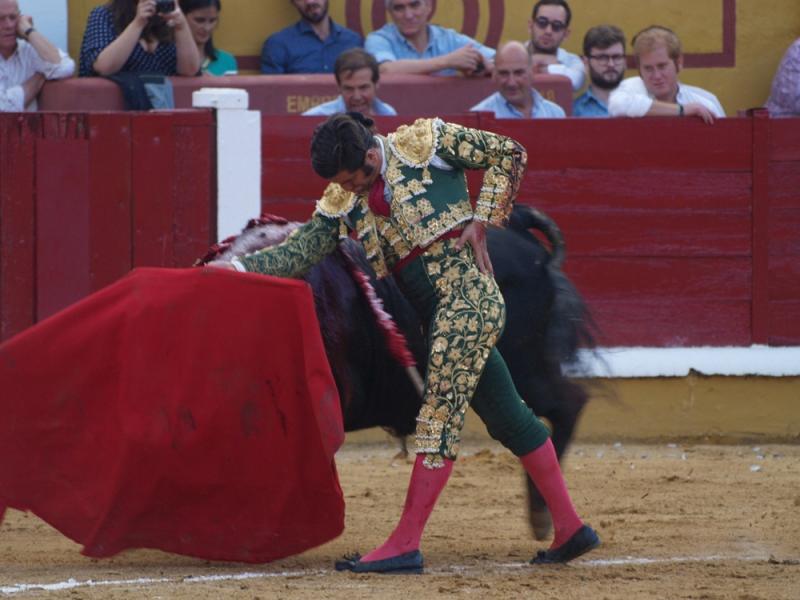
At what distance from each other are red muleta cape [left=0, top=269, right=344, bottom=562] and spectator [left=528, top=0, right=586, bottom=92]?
10.6 feet

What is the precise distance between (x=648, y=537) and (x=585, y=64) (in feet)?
10.3

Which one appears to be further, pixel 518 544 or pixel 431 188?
pixel 518 544

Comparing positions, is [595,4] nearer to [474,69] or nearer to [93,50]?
[474,69]

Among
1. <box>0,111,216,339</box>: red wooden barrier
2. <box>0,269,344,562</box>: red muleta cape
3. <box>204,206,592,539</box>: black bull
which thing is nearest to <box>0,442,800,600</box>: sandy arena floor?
<box>0,269,344,562</box>: red muleta cape

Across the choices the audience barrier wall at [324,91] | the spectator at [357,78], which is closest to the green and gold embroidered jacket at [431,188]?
the spectator at [357,78]

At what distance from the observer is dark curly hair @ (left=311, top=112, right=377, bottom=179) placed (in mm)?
3859

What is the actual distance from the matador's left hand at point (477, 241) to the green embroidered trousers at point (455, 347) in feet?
0.05

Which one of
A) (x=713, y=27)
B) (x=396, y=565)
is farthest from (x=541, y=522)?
(x=713, y=27)

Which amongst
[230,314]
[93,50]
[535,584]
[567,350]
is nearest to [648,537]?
[567,350]

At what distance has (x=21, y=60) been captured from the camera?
650 cm

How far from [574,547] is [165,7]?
10.4ft

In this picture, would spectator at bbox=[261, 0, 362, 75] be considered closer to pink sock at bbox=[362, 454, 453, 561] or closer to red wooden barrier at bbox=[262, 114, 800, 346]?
red wooden barrier at bbox=[262, 114, 800, 346]

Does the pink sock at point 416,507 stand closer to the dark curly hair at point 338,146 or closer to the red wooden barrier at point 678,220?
the dark curly hair at point 338,146

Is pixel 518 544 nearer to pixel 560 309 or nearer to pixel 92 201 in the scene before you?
pixel 560 309
